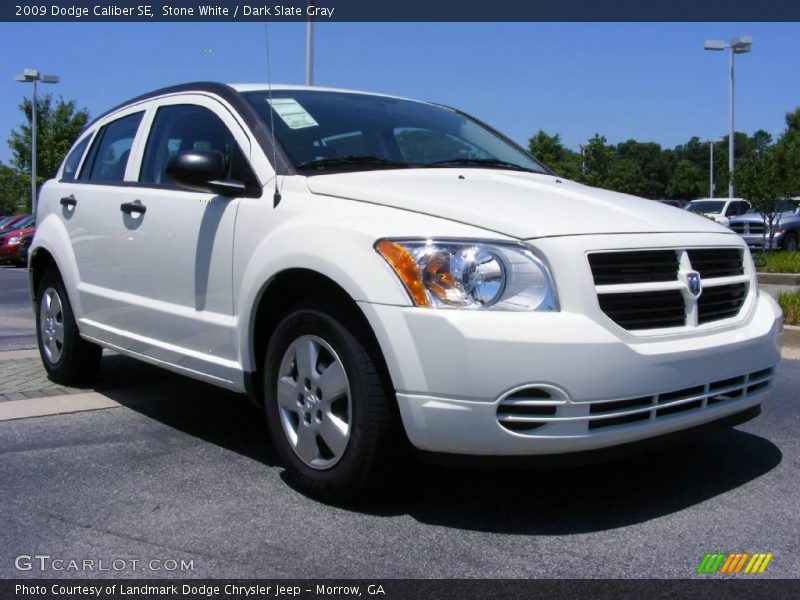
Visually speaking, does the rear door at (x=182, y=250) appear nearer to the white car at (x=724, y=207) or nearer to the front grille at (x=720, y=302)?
the front grille at (x=720, y=302)

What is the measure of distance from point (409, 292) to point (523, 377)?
1.65ft

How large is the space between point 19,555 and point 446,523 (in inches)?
60.8

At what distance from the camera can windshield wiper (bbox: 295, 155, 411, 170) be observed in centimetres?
394

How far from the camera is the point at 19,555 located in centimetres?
306

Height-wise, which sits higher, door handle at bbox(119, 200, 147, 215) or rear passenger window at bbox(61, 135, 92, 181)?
rear passenger window at bbox(61, 135, 92, 181)

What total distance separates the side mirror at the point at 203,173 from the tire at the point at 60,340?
2.05 meters

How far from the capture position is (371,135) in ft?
14.3

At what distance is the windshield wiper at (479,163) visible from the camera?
4.34 m

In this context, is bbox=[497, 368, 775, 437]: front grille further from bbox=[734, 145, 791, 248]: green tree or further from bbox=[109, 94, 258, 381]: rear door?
bbox=[734, 145, 791, 248]: green tree

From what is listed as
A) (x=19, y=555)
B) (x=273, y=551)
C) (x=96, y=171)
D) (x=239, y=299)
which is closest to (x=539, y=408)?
(x=273, y=551)

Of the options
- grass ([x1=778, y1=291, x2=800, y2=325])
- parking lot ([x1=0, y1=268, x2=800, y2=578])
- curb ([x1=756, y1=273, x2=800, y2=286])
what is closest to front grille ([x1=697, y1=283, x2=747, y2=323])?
parking lot ([x1=0, y1=268, x2=800, y2=578])

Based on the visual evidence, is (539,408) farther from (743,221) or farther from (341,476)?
(743,221)

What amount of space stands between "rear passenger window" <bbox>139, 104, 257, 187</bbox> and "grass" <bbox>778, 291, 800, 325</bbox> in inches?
250

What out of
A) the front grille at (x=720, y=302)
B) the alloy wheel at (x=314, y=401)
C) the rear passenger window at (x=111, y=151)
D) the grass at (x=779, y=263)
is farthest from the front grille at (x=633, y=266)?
the grass at (x=779, y=263)
